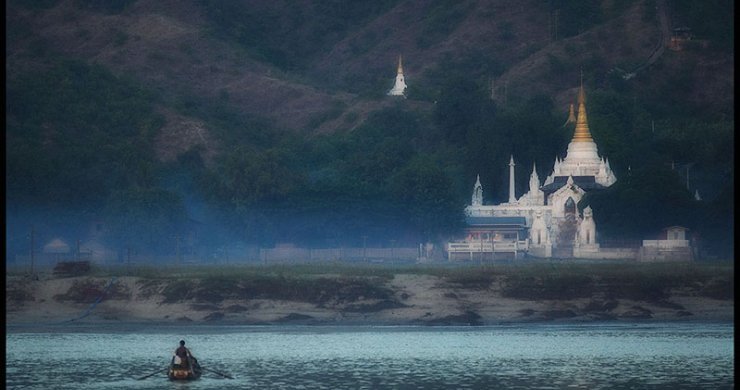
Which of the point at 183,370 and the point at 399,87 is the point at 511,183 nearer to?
the point at 399,87

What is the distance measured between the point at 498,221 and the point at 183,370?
56.6 meters

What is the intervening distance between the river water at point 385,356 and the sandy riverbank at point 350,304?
1505mm

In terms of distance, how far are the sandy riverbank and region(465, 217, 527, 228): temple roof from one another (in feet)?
99.3

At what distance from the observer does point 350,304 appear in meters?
79.9

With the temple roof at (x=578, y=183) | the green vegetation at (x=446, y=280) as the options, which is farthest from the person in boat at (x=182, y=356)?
the temple roof at (x=578, y=183)

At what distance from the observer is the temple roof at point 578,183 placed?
120 meters

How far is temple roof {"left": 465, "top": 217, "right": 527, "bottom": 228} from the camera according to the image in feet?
372

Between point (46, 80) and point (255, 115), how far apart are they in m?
30.2

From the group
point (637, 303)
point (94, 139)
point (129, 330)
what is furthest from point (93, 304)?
point (94, 139)

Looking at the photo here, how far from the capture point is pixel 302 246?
11200cm

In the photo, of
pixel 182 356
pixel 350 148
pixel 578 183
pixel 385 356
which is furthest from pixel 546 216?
pixel 182 356

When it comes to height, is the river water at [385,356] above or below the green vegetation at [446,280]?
below

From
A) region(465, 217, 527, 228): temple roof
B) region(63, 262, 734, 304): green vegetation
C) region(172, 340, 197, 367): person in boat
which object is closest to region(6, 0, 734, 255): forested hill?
region(465, 217, 527, 228): temple roof

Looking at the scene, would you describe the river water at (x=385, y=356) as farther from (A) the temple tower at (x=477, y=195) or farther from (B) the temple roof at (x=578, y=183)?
(A) the temple tower at (x=477, y=195)
